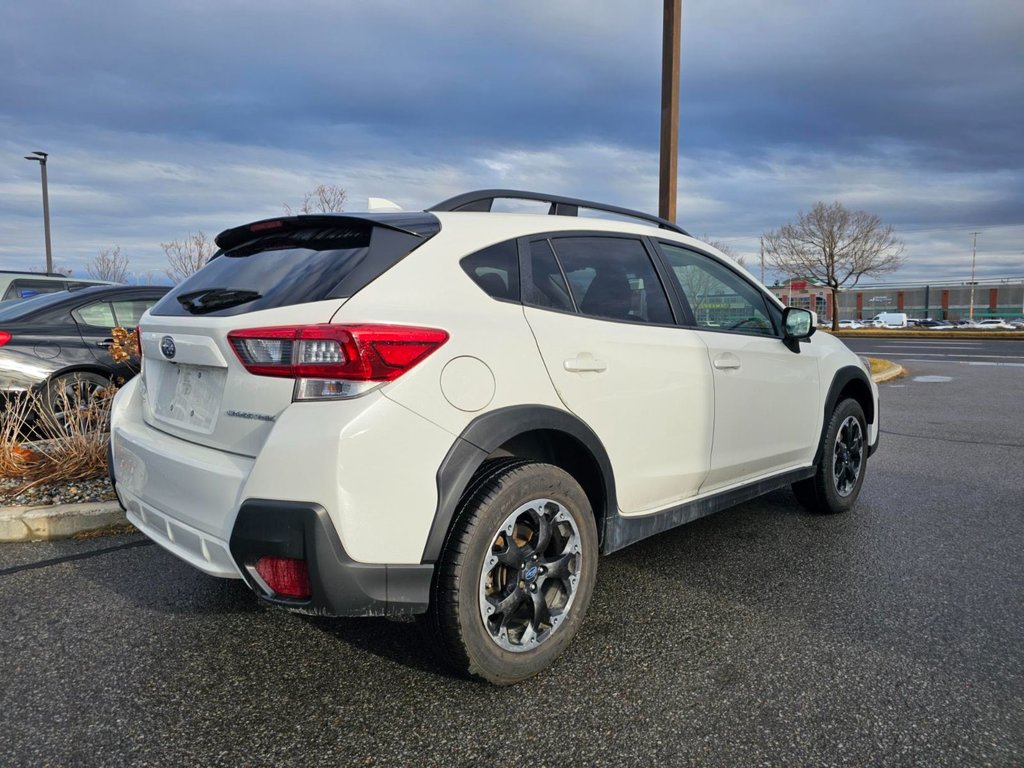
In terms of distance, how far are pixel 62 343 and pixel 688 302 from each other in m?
5.32

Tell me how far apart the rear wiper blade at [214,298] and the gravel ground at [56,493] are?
82.7 inches

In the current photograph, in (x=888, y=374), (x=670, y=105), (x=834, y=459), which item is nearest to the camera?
(x=834, y=459)

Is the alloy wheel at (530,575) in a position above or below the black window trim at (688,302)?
below

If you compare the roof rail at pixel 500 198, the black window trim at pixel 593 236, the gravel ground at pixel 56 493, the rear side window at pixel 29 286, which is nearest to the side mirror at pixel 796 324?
the black window trim at pixel 593 236

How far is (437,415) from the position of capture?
7.23ft

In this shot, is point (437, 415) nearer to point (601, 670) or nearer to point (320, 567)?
point (320, 567)

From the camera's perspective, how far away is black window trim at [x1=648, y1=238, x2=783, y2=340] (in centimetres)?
338

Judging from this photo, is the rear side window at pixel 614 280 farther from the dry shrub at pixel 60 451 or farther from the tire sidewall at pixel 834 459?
the dry shrub at pixel 60 451

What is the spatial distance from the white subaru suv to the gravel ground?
64.7 inches

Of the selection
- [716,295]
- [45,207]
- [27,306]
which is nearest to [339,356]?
[716,295]

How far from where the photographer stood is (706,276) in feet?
12.1

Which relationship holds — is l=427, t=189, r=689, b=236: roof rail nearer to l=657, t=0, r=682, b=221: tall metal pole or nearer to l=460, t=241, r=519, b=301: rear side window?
l=460, t=241, r=519, b=301: rear side window

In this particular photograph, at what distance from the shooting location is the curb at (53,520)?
4020 millimetres

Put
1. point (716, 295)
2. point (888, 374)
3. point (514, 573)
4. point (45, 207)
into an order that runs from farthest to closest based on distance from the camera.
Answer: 1. point (45, 207)
2. point (888, 374)
3. point (716, 295)
4. point (514, 573)
